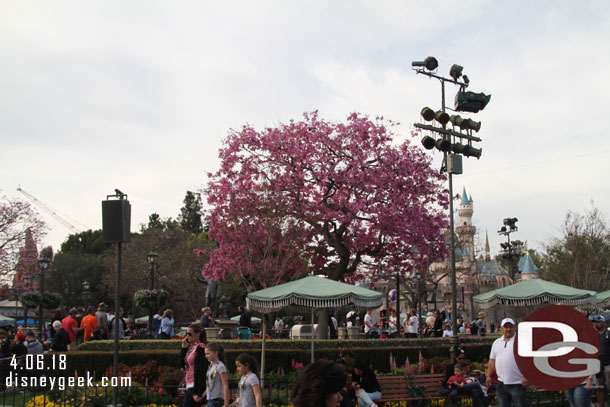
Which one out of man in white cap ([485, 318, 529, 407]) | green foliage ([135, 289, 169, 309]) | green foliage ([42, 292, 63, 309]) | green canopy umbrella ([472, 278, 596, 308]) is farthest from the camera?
green foliage ([42, 292, 63, 309])

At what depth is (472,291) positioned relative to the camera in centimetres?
8225

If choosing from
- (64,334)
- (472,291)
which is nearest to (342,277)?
(64,334)

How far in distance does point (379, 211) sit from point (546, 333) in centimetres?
1883

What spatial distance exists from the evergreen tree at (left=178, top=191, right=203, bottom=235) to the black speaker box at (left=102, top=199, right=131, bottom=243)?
72.0 meters

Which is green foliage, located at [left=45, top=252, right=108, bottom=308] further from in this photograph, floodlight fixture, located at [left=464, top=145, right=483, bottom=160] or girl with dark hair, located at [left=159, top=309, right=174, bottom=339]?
floodlight fixture, located at [left=464, top=145, right=483, bottom=160]

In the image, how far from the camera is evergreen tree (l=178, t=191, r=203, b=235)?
80.1 m

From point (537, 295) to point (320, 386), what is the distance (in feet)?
47.7

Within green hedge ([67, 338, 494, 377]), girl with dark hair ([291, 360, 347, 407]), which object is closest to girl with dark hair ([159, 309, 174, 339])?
green hedge ([67, 338, 494, 377])

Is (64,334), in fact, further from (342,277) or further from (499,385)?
(499,385)

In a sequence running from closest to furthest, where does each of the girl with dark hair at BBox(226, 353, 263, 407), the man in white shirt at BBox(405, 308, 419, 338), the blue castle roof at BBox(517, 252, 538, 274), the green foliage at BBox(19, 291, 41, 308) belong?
1. the girl with dark hair at BBox(226, 353, 263, 407)
2. the man in white shirt at BBox(405, 308, 419, 338)
3. the green foliage at BBox(19, 291, 41, 308)
4. the blue castle roof at BBox(517, 252, 538, 274)

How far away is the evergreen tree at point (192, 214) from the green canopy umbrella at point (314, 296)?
66.6m

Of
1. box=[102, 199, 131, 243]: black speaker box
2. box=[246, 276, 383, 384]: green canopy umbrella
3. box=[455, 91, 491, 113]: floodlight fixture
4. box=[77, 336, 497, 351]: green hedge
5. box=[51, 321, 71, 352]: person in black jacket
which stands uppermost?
box=[455, 91, 491, 113]: floodlight fixture

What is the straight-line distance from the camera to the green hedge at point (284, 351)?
1669 cm

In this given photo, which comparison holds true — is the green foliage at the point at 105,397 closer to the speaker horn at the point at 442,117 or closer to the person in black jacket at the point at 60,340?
the person in black jacket at the point at 60,340
